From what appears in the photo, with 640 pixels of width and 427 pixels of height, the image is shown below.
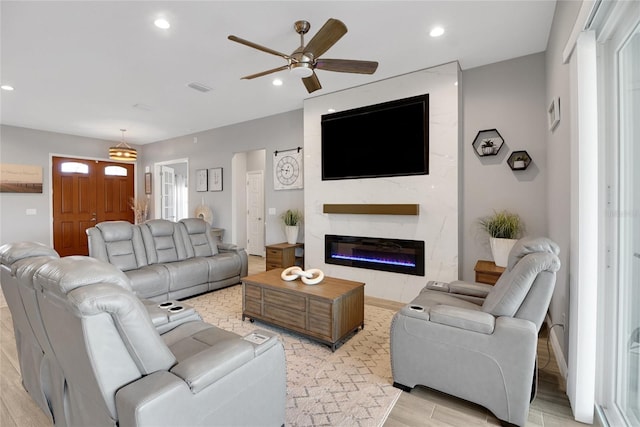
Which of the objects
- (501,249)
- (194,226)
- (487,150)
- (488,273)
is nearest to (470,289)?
(488,273)

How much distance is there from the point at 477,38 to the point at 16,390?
4.83 metres

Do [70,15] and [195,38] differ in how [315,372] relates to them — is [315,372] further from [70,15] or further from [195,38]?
[70,15]

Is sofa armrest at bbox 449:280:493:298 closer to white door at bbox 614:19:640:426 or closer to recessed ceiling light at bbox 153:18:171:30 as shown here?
white door at bbox 614:19:640:426

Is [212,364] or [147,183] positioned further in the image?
[147,183]

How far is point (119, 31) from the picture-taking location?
2.77m

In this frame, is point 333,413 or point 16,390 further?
point 16,390

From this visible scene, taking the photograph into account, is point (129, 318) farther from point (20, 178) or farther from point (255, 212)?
point (20, 178)

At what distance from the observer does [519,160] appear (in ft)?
10.9

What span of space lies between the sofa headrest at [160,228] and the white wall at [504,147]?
407 centimetres

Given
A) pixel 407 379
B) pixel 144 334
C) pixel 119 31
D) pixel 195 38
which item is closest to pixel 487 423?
pixel 407 379

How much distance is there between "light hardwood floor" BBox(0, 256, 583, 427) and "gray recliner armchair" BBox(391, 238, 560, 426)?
0.36ft

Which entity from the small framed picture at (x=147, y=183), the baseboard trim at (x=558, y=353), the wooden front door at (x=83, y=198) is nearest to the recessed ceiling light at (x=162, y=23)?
the baseboard trim at (x=558, y=353)

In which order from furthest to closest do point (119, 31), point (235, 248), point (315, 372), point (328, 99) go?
1. point (235, 248)
2. point (328, 99)
3. point (119, 31)
4. point (315, 372)

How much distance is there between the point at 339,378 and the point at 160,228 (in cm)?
335
